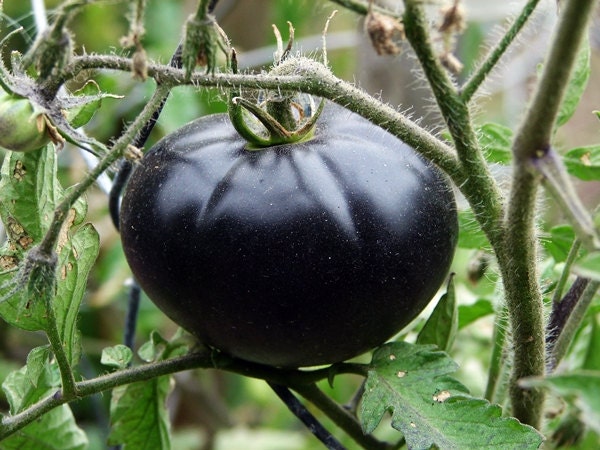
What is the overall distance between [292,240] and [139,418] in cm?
31

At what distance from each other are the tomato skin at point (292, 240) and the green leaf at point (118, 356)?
3.1 inches

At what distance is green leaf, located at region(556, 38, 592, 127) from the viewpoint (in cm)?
77

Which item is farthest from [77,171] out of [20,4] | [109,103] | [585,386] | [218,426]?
[585,386]

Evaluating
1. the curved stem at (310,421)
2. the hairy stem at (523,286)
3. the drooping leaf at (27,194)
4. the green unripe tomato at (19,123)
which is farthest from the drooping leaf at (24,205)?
the hairy stem at (523,286)

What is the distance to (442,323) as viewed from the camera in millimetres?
788

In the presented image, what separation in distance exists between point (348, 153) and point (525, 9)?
0.59 feet

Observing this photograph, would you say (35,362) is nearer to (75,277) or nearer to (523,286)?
(75,277)

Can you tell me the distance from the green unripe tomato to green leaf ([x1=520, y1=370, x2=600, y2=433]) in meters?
0.35

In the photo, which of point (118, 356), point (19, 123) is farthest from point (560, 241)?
point (19, 123)

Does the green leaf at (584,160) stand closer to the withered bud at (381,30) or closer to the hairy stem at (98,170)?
the withered bud at (381,30)

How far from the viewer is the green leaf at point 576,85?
0.77 m

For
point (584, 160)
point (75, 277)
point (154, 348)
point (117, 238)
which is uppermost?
point (584, 160)

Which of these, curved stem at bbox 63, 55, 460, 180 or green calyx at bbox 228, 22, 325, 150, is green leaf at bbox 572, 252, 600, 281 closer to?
curved stem at bbox 63, 55, 460, 180

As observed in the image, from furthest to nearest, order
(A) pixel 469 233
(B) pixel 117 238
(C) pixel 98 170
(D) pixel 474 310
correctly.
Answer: (B) pixel 117 238 < (D) pixel 474 310 < (A) pixel 469 233 < (C) pixel 98 170
